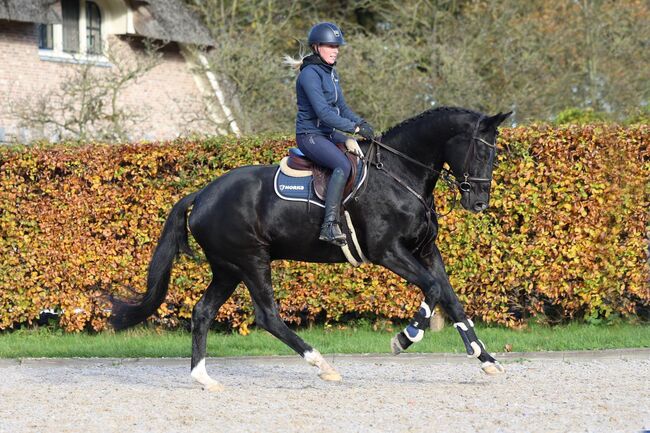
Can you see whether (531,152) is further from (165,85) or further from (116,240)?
(165,85)

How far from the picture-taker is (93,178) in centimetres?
1255

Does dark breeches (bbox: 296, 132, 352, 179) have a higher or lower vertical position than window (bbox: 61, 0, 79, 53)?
lower

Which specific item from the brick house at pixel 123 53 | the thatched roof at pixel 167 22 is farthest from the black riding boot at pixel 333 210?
the thatched roof at pixel 167 22

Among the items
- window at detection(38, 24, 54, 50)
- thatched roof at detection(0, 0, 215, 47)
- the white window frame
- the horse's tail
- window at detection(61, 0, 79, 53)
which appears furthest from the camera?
thatched roof at detection(0, 0, 215, 47)

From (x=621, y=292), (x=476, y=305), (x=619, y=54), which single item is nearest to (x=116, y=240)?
(x=476, y=305)

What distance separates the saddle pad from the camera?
8.72 m

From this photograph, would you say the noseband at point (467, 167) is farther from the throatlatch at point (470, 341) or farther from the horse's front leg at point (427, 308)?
the throatlatch at point (470, 341)

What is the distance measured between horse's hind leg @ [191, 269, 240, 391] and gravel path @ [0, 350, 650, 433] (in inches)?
6.3

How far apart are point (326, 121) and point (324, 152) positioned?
0.28 metres

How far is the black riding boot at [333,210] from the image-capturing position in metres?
8.47

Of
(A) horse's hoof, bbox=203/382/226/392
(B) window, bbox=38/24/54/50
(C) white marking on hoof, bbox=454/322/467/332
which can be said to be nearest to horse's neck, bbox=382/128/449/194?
(C) white marking on hoof, bbox=454/322/467/332

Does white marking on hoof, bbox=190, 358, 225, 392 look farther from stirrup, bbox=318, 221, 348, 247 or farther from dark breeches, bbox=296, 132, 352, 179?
dark breeches, bbox=296, 132, 352, 179

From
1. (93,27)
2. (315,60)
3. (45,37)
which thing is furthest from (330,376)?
(93,27)

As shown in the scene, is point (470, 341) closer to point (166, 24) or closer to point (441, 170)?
point (441, 170)
